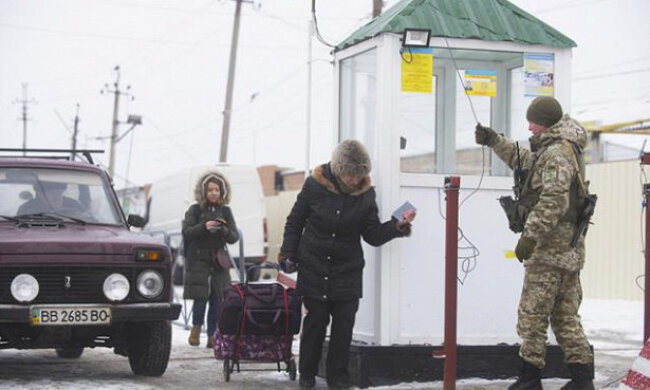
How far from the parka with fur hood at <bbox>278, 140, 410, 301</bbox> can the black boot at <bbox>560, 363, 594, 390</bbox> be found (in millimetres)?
1586

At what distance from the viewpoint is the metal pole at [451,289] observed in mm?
6711

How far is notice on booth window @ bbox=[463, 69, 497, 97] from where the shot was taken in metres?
8.74

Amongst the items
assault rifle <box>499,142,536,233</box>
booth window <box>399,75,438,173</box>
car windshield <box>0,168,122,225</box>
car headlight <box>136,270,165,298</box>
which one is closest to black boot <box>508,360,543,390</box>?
assault rifle <box>499,142,536,233</box>

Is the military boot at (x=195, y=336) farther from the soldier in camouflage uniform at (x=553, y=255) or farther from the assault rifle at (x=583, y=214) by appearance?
the assault rifle at (x=583, y=214)

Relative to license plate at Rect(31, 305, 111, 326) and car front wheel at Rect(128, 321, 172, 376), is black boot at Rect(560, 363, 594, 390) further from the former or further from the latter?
license plate at Rect(31, 305, 111, 326)

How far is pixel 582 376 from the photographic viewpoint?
7055 millimetres

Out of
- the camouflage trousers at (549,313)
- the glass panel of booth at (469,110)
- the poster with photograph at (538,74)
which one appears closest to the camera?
the camouflage trousers at (549,313)

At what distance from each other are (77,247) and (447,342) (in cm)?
295

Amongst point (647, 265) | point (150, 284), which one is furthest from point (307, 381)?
point (647, 265)

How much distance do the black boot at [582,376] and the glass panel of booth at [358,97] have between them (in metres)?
2.55

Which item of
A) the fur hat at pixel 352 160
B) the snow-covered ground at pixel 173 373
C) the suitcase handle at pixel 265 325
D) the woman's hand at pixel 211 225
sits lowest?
the snow-covered ground at pixel 173 373

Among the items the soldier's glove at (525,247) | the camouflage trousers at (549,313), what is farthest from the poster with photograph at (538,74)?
the soldier's glove at (525,247)

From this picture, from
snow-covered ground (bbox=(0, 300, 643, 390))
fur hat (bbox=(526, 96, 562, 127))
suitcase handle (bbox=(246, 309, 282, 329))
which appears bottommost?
snow-covered ground (bbox=(0, 300, 643, 390))

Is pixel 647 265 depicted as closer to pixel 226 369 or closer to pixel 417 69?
pixel 417 69
